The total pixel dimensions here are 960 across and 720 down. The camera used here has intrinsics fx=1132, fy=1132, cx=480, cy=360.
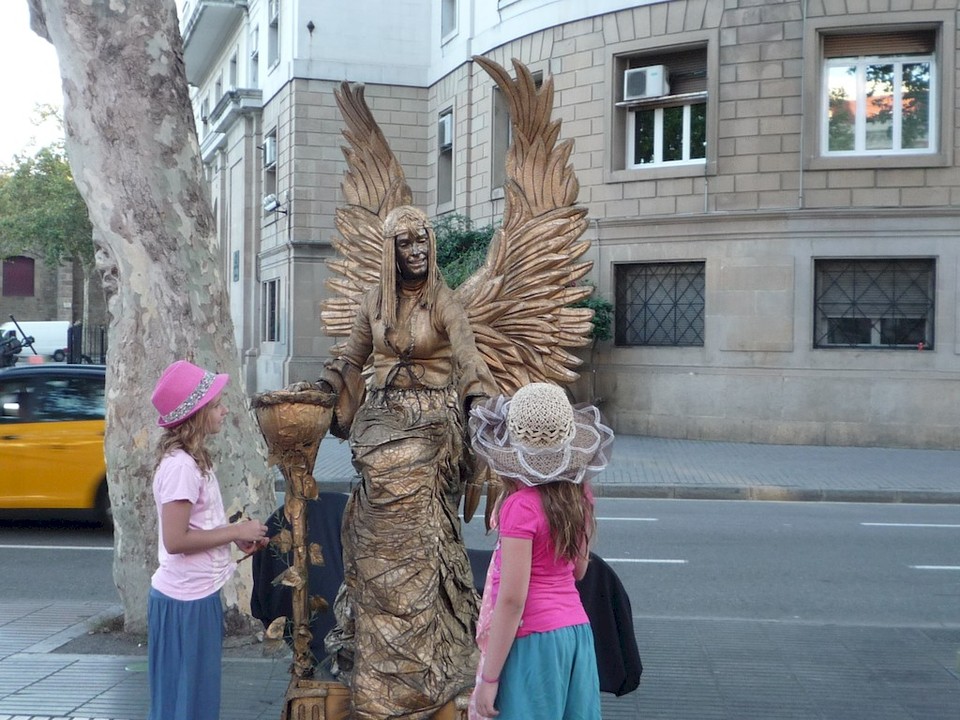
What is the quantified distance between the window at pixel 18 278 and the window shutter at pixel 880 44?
149 ft

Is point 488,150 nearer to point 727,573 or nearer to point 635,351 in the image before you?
point 635,351

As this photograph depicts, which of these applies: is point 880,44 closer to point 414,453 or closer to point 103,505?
point 103,505

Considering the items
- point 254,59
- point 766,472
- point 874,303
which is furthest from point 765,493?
point 254,59

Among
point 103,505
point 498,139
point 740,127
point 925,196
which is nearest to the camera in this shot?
point 103,505

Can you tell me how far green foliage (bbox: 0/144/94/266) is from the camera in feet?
121

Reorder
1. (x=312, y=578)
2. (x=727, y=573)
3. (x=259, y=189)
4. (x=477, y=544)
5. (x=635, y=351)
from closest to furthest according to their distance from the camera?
1. (x=312, y=578)
2. (x=727, y=573)
3. (x=477, y=544)
4. (x=635, y=351)
5. (x=259, y=189)

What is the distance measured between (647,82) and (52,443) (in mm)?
11372

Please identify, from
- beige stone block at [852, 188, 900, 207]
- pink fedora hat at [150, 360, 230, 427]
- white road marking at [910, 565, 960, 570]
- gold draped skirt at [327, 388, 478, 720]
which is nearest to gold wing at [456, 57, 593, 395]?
gold draped skirt at [327, 388, 478, 720]

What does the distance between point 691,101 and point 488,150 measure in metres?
4.15

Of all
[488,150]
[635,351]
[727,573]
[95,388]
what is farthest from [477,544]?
[488,150]

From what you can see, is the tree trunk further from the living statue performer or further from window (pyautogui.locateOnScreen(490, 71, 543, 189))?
window (pyautogui.locateOnScreen(490, 71, 543, 189))

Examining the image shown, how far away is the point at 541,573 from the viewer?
336 centimetres

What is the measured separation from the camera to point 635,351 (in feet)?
60.7

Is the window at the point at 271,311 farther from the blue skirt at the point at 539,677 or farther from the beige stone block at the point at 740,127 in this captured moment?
the blue skirt at the point at 539,677
